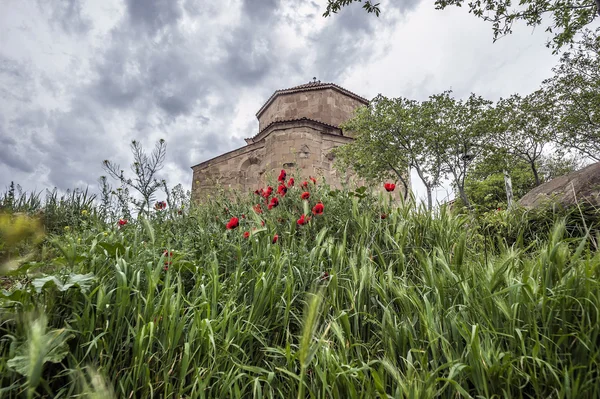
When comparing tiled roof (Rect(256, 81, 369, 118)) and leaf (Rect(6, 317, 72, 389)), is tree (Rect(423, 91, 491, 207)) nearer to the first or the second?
tiled roof (Rect(256, 81, 369, 118))

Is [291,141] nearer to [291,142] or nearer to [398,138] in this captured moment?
[291,142]

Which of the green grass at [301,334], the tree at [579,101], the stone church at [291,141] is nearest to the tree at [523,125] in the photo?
the tree at [579,101]

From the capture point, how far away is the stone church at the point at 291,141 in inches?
606

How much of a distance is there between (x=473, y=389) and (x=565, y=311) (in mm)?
686

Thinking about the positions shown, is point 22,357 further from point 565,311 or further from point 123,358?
point 565,311

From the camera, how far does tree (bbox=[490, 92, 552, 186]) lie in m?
14.9

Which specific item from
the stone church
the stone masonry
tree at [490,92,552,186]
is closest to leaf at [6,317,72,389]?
the stone masonry

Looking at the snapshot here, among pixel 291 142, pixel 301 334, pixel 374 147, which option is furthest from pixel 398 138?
pixel 301 334

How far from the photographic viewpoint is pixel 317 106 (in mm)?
18203

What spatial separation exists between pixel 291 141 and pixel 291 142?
0.16 ft

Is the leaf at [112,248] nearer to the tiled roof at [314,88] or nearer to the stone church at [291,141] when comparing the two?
the stone church at [291,141]

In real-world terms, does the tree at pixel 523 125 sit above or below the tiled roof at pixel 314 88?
below

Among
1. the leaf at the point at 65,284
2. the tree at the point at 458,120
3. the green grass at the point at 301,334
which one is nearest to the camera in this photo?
the green grass at the point at 301,334

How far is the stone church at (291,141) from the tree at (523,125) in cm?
764
